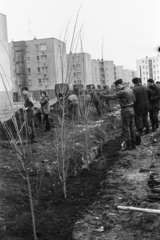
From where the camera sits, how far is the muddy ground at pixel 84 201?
15.7 ft

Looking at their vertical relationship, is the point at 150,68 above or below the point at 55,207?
above

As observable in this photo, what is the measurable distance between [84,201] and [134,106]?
491 centimetres

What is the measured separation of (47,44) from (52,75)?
540 cm

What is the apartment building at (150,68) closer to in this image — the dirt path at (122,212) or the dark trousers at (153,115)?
the dark trousers at (153,115)

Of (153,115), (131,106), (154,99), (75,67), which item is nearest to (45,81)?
(153,115)

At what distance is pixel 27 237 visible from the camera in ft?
15.2

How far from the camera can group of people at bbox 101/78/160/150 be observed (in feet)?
28.5

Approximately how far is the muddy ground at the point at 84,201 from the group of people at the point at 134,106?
Answer: 1.91 feet

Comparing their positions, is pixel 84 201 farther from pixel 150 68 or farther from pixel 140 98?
pixel 150 68

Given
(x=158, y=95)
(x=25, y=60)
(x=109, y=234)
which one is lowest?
(x=109, y=234)

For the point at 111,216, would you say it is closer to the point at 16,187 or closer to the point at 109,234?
the point at 109,234

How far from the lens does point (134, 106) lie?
10391 millimetres

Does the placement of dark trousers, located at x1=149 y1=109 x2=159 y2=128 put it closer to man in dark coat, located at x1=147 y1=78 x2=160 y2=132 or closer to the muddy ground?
man in dark coat, located at x1=147 y1=78 x2=160 y2=132

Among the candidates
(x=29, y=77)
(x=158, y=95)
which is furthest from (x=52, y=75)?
(x=158, y=95)
